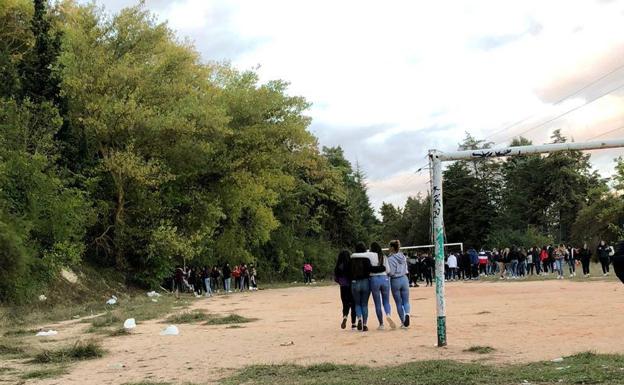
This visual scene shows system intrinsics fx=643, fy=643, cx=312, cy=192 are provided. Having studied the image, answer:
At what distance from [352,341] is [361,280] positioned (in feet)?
5.71

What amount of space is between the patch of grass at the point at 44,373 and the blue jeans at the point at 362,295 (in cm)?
587

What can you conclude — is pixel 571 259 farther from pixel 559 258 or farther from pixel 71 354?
pixel 71 354

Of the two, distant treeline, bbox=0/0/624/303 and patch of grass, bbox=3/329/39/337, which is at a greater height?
distant treeline, bbox=0/0/624/303

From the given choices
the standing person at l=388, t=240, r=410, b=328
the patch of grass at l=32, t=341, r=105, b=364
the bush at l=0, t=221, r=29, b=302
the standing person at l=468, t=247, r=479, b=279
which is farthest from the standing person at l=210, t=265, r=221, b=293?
the patch of grass at l=32, t=341, r=105, b=364

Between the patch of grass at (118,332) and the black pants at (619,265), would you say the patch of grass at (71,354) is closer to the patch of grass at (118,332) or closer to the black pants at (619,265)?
the patch of grass at (118,332)

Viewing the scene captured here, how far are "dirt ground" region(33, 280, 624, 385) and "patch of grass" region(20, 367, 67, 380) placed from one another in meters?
0.22

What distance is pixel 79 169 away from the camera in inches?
1277

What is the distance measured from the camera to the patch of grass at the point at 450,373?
24.0 ft

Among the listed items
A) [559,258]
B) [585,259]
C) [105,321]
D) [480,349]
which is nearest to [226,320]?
[105,321]

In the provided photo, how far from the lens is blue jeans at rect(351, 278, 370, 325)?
1330cm

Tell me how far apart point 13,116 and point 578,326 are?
78.4 feet

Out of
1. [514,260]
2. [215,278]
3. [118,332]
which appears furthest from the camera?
[215,278]

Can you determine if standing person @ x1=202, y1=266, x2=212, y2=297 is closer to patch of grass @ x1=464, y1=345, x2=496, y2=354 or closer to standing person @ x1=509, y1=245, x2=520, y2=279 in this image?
standing person @ x1=509, y1=245, x2=520, y2=279

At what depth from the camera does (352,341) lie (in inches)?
467
